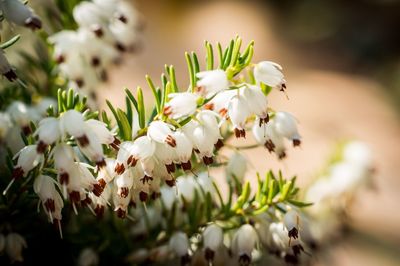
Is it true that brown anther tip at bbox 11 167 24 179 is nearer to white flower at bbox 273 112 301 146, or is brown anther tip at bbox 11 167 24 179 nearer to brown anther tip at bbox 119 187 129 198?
brown anther tip at bbox 119 187 129 198

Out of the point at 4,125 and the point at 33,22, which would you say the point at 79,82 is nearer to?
the point at 4,125

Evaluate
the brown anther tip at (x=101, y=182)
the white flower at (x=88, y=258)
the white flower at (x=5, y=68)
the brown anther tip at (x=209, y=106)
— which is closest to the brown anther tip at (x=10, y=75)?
the white flower at (x=5, y=68)

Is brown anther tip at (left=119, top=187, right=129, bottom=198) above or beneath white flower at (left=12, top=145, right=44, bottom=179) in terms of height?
beneath

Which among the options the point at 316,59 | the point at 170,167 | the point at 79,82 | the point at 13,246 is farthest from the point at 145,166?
the point at 316,59

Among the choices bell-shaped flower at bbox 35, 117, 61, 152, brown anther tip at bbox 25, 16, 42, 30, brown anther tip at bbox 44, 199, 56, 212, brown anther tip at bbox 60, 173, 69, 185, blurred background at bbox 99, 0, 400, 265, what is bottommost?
blurred background at bbox 99, 0, 400, 265

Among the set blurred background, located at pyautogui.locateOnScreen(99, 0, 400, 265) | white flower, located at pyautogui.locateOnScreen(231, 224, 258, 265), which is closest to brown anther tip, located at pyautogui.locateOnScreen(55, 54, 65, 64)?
white flower, located at pyautogui.locateOnScreen(231, 224, 258, 265)

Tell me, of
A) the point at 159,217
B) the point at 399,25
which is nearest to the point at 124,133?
the point at 159,217
